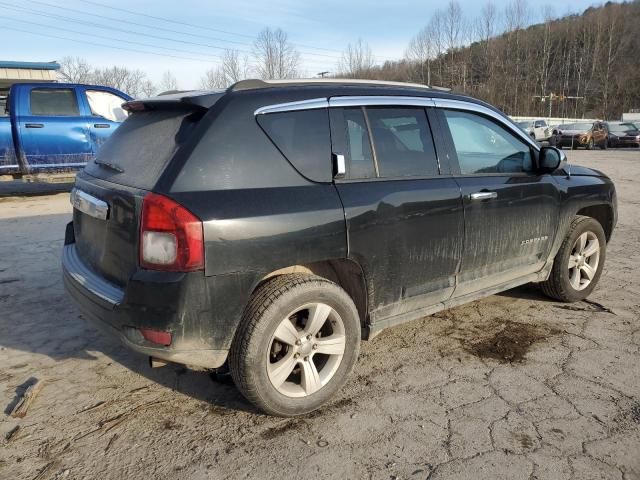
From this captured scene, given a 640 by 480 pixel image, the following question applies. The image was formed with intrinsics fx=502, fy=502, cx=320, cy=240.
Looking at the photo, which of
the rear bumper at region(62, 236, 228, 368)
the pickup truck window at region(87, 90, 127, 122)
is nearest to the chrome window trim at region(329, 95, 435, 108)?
the rear bumper at region(62, 236, 228, 368)

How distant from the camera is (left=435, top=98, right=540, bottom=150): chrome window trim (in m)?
3.57

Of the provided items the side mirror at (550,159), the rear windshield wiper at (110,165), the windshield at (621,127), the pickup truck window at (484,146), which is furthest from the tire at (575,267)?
the windshield at (621,127)

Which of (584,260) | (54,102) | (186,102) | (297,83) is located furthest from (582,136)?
(186,102)

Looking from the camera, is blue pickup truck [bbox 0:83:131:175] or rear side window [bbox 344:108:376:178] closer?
rear side window [bbox 344:108:376:178]

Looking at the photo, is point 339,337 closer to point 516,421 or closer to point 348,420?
point 348,420

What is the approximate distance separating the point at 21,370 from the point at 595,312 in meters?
4.44

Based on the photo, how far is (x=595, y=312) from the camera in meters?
4.28

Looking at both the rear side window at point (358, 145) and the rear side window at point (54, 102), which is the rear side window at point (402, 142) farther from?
the rear side window at point (54, 102)

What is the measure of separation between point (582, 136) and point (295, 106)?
32350 mm

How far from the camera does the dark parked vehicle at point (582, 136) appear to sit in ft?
100

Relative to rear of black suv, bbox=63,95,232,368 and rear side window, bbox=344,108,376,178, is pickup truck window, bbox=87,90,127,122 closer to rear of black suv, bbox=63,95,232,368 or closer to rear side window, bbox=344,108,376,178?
rear of black suv, bbox=63,95,232,368

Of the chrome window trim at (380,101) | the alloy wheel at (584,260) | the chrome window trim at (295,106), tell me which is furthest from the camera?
the alloy wheel at (584,260)

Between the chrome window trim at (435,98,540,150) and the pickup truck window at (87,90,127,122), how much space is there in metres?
8.35

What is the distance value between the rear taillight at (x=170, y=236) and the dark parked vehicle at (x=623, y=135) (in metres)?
35.3
